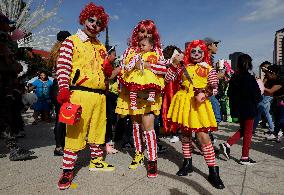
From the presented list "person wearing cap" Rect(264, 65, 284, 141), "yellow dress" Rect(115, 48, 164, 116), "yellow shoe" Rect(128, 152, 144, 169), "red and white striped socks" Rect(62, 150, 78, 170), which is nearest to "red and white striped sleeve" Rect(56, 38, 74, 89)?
"red and white striped socks" Rect(62, 150, 78, 170)

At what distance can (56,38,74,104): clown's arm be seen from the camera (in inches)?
136

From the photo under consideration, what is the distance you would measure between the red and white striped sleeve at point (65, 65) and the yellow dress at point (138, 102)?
899 millimetres

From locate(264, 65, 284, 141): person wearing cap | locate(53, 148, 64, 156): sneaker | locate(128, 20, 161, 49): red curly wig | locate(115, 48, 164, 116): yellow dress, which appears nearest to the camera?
locate(115, 48, 164, 116): yellow dress

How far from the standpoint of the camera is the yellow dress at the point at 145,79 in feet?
13.0

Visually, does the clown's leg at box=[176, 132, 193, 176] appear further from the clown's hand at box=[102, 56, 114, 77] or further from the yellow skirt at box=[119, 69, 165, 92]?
the clown's hand at box=[102, 56, 114, 77]

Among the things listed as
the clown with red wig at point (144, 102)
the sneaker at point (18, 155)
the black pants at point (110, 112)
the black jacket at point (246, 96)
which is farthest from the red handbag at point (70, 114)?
the black jacket at point (246, 96)

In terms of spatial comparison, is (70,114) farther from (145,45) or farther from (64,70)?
(145,45)

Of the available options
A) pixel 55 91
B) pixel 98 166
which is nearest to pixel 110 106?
pixel 55 91

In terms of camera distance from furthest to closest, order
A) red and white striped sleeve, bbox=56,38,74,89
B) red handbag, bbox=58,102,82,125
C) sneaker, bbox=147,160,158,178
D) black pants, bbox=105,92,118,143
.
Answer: black pants, bbox=105,92,118,143 < sneaker, bbox=147,160,158,178 < red and white striped sleeve, bbox=56,38,74,89 < red handbag, bbox=58,102,82,125

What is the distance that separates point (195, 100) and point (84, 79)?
1.39 meters

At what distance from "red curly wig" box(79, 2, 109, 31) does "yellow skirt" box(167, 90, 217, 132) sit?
4.56ft

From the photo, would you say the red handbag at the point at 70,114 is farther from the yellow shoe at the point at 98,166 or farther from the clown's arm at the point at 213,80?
the clown's arm at the point at 213,80

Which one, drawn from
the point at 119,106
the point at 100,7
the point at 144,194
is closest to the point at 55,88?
the point at 119,106

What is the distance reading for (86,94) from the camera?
3.71 meters
